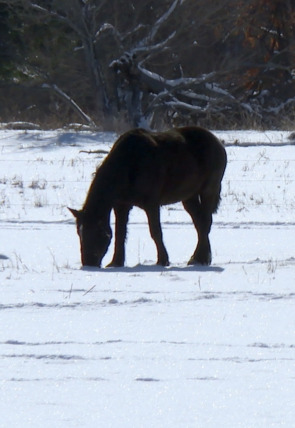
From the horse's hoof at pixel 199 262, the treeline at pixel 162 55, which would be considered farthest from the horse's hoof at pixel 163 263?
the treeline at pixel 162 55

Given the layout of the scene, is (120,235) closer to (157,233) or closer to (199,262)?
(157,233)

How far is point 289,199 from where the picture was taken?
48.1ft

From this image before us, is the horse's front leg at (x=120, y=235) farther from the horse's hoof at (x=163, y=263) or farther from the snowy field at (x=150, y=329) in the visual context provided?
the horse's hoof at (x=163, y=263)

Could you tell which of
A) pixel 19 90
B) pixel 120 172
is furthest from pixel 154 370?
pixel 19 90

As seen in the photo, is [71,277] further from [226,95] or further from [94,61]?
[226,95]

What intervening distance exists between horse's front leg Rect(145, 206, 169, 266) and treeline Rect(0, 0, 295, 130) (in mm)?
16855

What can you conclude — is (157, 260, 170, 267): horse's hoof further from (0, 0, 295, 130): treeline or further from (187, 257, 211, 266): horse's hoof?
(0, 0, 295, 130): treeline

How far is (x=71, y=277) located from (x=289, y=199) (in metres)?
6.71

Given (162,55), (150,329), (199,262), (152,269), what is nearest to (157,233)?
(199,262)

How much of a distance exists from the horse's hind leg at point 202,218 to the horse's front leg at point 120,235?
706mm

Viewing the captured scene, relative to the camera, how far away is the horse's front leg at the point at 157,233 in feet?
32.0

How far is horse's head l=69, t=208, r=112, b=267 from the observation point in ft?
31.6

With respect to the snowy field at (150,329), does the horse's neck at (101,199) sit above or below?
above

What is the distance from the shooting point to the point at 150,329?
6.30 metres
